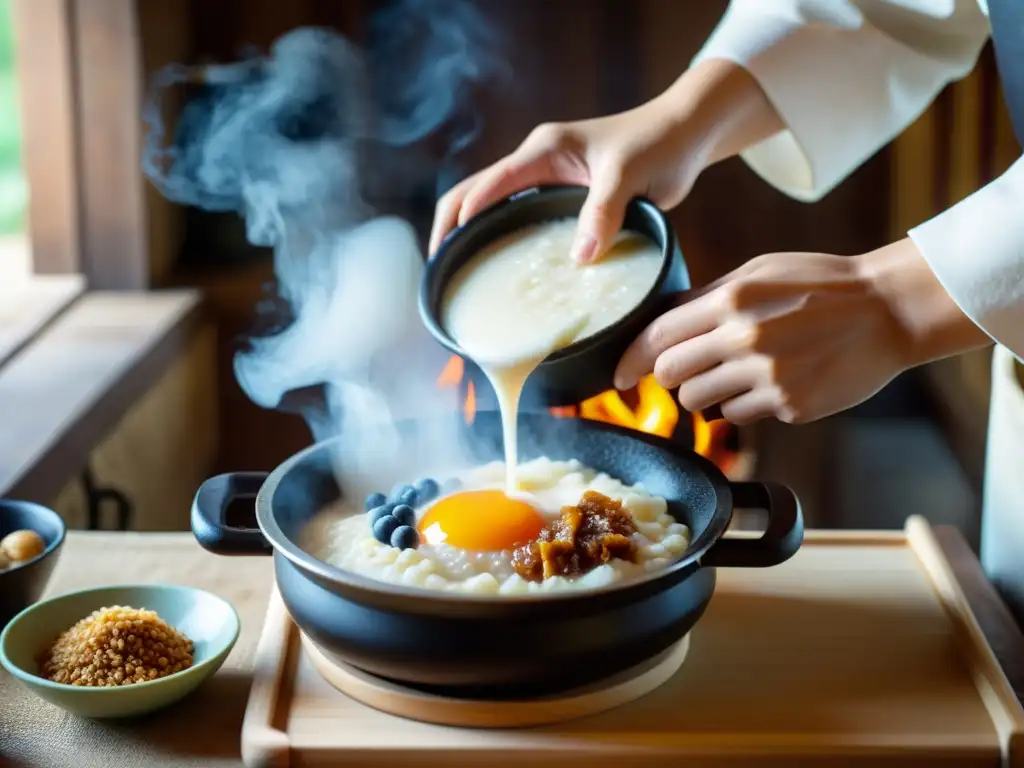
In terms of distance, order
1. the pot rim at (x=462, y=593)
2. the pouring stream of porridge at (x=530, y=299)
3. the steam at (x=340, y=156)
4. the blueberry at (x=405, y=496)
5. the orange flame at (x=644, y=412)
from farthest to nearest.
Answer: the steam at (x=340, y=156) < the orange flame at (x=644, y=412) < the blueberry at (x=405, y=496) < the pouring stream of porridge at (x=530, y=299) < the pot rim at (x=462, y=593)

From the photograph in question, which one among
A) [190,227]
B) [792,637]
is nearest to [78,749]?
[792,637]

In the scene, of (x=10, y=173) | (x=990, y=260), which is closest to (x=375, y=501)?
(x=990, y=260)

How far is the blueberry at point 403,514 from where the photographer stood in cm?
160

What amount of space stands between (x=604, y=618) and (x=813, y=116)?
1.00 metres

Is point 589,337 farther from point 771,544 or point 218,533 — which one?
point 218,533

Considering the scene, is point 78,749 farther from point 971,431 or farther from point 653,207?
point 971,431

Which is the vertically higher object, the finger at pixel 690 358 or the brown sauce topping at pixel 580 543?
the finger at pixel 690 358

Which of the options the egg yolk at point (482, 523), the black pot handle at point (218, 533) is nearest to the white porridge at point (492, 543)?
the egg yolk at point (482, 523)

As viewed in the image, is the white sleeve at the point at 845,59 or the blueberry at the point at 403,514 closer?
the blueberry at the point at 403,514

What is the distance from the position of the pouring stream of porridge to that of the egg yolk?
6 cm

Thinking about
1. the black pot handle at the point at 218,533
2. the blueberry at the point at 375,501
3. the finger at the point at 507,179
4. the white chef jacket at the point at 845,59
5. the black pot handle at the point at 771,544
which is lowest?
the blueberry at the point at 375,501

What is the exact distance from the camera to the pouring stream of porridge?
154 centimetres

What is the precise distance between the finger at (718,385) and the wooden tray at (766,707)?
34 centimetres

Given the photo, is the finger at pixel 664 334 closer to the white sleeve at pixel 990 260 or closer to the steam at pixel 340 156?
the white sleeve at pixel 990 260
